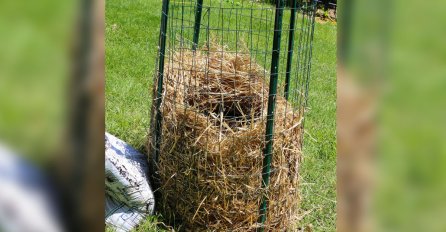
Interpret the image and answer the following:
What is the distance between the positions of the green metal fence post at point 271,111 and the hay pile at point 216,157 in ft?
0.10

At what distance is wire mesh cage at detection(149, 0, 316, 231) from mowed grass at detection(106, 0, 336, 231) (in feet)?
1.05

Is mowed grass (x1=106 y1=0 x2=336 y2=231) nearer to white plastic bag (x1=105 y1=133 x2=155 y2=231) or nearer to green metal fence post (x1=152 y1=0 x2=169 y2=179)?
white plastic bag (x1=105 y1=133 x2=155 y2=231)

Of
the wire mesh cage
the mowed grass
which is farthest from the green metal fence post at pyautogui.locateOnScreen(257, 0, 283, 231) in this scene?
the mowed grass

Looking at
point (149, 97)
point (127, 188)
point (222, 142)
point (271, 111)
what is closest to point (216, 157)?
point (222, 142)

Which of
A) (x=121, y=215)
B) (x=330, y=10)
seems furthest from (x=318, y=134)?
(x=330, y=10)

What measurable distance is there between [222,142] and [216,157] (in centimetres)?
8

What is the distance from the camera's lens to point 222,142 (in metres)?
3.11

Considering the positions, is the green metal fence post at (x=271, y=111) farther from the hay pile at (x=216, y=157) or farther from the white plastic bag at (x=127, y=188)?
the white plastic bag at (x=127, y=188)

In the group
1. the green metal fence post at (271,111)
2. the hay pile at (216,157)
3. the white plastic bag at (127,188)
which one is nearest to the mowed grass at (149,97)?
the white plastic bag at (127,188)
